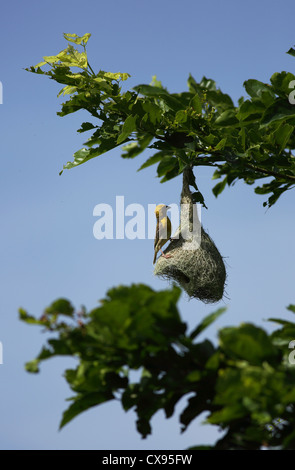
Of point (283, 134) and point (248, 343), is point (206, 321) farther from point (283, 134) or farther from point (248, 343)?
point (283, 134)

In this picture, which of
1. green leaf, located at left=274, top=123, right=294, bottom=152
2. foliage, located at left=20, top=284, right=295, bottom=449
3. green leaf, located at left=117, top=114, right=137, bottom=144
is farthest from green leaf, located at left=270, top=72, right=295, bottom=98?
foliage, located at left=20, top=284, right=295, bottom=449

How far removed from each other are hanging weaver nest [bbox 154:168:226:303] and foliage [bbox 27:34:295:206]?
360 millimetres

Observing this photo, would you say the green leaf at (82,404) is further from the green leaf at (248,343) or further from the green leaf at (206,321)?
the green leaf at (248,343)

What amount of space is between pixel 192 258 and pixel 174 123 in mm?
771

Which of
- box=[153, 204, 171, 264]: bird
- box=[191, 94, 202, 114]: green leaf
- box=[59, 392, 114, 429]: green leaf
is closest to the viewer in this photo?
box=[59, 392, 114, 429]: green leaf

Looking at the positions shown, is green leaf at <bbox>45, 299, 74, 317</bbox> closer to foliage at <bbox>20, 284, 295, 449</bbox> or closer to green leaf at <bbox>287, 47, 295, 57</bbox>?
foliage at <bbox>20, 284, 295, 449</bbox>

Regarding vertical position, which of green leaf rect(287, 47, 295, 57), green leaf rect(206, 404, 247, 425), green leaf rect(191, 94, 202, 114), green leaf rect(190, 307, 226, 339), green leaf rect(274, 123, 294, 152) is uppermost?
green leaf rect(287, 47, 295, 57)

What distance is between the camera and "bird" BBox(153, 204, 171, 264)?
3512 millimetres

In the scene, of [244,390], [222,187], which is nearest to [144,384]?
[244,390]

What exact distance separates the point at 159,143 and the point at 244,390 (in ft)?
6.58

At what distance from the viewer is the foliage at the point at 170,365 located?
125 centimetres

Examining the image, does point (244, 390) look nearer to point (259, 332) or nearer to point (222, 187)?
point (259, 332)

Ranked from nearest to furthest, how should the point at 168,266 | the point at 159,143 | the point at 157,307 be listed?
the point at 157,307 < the point at 159,143 < the point at 168,266
